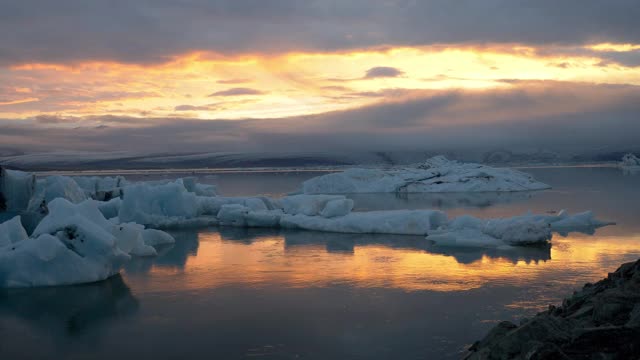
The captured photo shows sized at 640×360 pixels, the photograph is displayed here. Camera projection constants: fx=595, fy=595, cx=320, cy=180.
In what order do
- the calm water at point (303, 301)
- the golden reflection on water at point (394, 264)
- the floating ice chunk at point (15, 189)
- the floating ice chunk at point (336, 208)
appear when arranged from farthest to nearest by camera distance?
the floating ice chunk at point (336, 208), the floating ice chunk at point (15, 189), the golden reflection on water at point (394, 264), the calm water at point (303, 301)

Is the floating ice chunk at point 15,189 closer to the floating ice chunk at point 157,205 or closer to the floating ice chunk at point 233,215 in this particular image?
the floating ice chunk at point 157,205

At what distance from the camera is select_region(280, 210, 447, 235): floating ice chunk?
1376 cm

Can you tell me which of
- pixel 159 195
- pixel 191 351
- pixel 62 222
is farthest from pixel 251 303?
pixel 159 195

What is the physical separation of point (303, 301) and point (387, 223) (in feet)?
21.8

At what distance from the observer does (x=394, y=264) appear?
394 inches

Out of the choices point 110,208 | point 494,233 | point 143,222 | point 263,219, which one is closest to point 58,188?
point 110,208

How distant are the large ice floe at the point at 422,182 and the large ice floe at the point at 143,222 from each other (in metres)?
11.1

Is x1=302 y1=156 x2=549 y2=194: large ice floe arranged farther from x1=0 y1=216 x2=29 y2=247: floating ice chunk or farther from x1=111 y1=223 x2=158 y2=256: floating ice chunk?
x1=0 y1=216 x2=29 y2=247: floating ice chunk

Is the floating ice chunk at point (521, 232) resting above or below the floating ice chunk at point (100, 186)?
below

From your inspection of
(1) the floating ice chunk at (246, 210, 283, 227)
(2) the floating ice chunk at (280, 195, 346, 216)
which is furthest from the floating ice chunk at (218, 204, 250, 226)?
(2) the floating ice chunk at (280, 195, 346, 216)

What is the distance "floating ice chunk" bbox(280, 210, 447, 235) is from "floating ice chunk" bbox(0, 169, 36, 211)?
6504 mm

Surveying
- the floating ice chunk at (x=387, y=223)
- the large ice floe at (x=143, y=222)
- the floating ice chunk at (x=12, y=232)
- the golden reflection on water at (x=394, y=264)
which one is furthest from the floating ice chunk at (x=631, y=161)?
the floating ice chunk at (x=12, y=232)

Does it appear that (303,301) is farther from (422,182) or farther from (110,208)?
(422,182)

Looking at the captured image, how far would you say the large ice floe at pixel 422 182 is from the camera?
3206 centimetres
